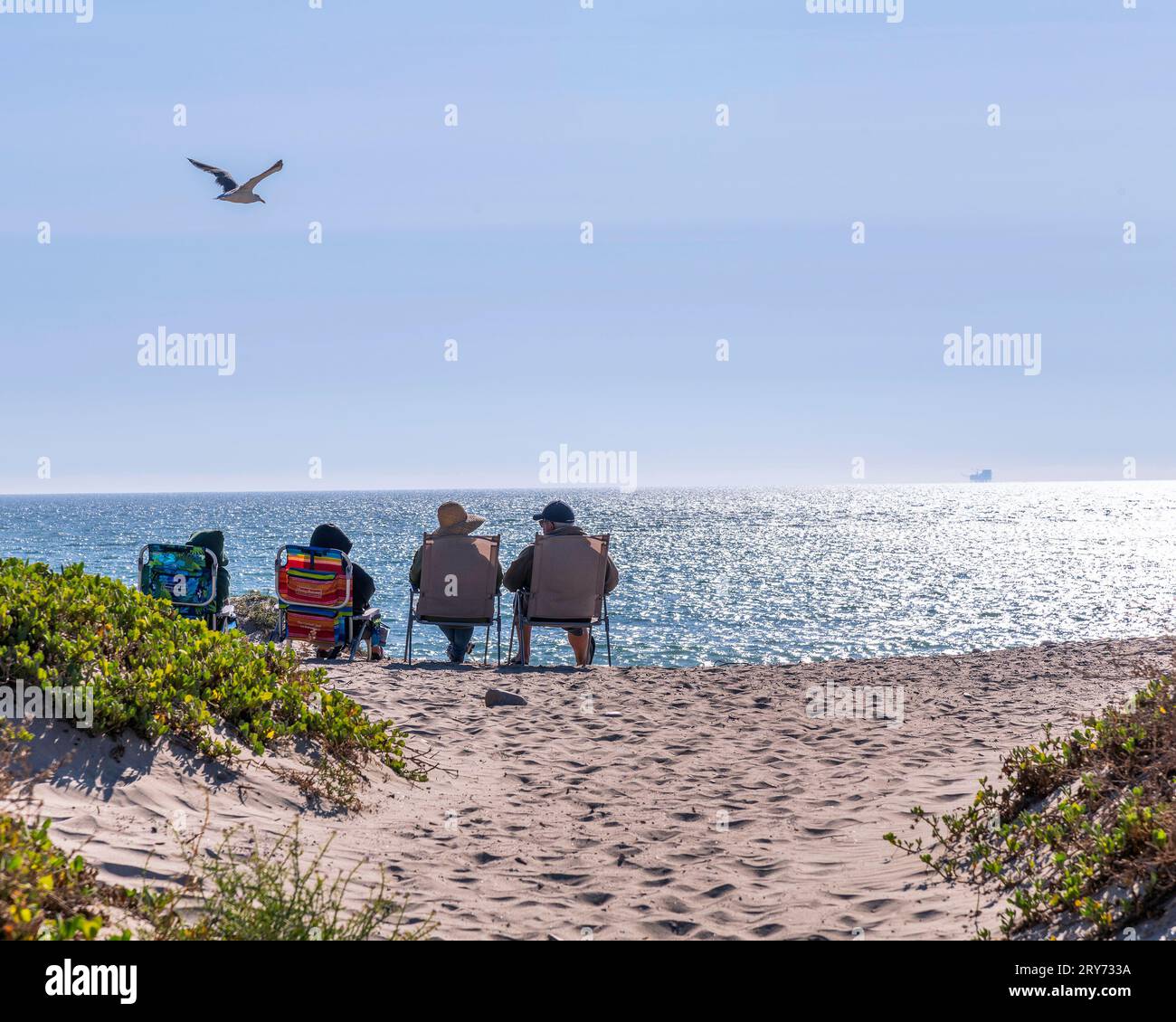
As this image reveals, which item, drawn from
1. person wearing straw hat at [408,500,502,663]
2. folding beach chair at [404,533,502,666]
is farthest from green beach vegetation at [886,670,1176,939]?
person wearing straw hat at [408,500,502,663]

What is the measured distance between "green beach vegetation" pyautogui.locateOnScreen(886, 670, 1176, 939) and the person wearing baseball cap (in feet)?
20.9

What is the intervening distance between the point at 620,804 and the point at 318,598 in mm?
5788

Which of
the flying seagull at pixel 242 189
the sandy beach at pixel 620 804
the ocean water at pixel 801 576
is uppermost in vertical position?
the flying seagull at pixel 242 189

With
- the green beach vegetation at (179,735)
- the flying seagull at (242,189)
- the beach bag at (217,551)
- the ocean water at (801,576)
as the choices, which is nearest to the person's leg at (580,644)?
the beach bag at (217,551)

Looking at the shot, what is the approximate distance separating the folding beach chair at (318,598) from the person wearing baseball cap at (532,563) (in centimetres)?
178

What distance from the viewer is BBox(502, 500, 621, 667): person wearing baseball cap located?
11078 mm

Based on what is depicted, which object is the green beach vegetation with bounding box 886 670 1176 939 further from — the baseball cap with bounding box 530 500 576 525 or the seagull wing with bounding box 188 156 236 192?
the seagull wing with bounding box 188 156 236 192

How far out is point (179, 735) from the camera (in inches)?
203

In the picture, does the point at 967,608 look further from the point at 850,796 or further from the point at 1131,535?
the point at 1131,535

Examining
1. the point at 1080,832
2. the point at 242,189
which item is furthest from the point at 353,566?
the point at 1080,832

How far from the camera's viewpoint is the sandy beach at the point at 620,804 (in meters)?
3.95

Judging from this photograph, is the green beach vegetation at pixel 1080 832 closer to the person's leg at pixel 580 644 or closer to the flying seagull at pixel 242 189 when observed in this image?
the person's leg at pixel 580 644

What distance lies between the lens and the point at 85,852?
3.66 meters
